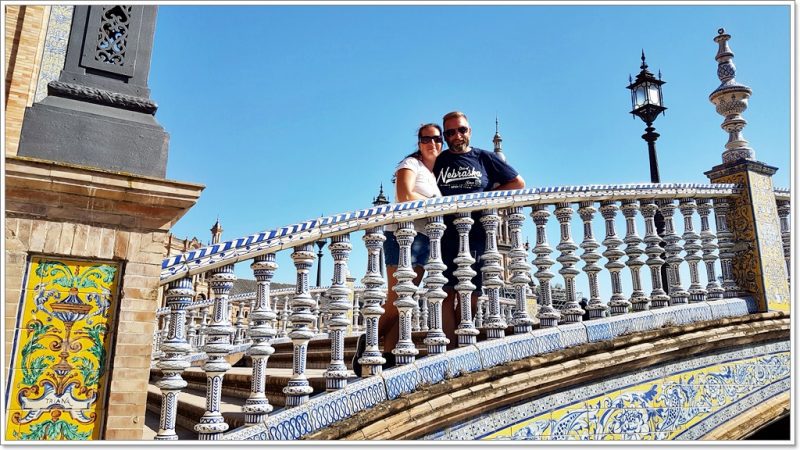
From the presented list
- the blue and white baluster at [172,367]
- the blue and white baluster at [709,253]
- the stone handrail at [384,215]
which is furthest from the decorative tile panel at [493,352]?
the blue and white baluster at [709,253]

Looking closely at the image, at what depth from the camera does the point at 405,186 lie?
13.6ft

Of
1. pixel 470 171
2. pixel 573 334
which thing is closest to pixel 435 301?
pixel 573 334

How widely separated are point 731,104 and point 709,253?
1828 mm

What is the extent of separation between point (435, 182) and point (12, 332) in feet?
9.37

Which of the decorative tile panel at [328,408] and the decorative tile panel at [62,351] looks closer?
the decorative tile panel at [62,351]

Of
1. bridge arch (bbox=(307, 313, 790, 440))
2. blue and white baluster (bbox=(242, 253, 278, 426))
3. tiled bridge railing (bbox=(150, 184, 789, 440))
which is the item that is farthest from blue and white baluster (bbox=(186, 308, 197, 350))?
bridge arch (bbox=(307, 313, 790, 440))

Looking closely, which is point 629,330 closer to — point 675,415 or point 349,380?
point 675,415

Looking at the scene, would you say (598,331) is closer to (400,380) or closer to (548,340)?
(548,340)

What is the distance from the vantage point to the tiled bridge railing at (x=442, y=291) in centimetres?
286

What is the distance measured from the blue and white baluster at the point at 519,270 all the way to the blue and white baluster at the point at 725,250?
2470mm

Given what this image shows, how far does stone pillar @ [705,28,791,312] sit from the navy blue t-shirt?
8.40 feet

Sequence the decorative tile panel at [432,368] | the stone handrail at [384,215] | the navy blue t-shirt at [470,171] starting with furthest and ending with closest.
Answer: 1. the navy blue t-shirt at [470,171]
2. the decorative tile panel at [432,368]
3. the stone handrail at [384,215]

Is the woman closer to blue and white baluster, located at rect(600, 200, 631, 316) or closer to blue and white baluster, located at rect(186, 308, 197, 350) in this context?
blue and white baluster, located at rect(600, 200, 631, 316)

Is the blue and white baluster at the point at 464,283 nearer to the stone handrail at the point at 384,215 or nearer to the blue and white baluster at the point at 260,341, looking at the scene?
the stone handrail at the point at 384,215
